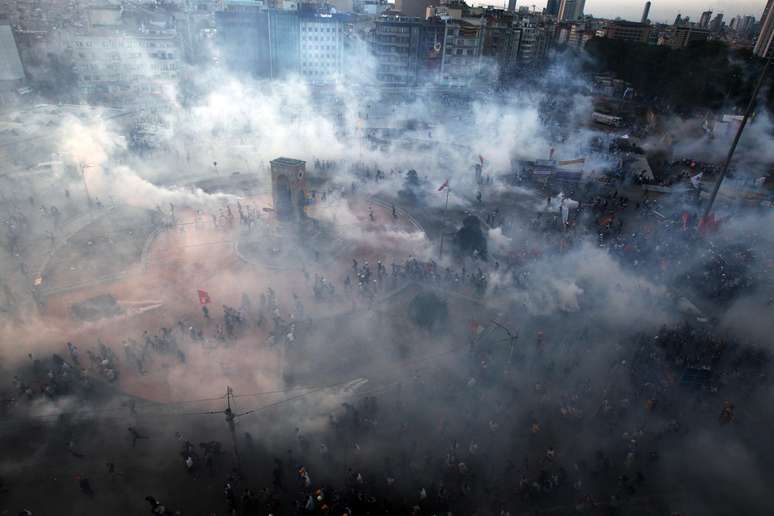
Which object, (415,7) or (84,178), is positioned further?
(415,7)

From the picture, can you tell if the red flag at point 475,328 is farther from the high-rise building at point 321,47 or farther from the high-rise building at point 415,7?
the high-rise building at point 415,7

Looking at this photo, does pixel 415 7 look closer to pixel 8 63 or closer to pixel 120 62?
pixel 120 62

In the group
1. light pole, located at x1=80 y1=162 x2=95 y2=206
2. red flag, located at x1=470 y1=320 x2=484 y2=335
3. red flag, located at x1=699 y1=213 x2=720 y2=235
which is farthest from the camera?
light pole, located at x1=80 y1=162 x2=95 y2=206

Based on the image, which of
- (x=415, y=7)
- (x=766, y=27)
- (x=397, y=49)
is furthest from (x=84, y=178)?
A: (x=766, y=27)

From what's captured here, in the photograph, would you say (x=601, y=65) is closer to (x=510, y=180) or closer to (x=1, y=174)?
(x=510, y=180)

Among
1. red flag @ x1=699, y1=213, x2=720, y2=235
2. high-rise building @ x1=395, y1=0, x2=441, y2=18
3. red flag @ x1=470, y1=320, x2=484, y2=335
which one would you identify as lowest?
red flag @ x1=470, y1=320, x2=484, y2=335

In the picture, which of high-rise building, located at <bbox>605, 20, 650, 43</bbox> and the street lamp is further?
high-rise building, located at <bbox>605, 20, 650, 43</bbox>

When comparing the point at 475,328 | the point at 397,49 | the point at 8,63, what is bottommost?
the point at 475,328

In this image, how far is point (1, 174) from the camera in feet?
115

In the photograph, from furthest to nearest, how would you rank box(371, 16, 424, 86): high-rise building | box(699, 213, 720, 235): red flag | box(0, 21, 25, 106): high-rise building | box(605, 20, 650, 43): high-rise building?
box(605, 20, 650, 43): high-rise building → box(371, 16, 424, 86): high-rise building → box(0, 21, 25, 106): high-rise building → box(699, 213, 720, 235): red flag

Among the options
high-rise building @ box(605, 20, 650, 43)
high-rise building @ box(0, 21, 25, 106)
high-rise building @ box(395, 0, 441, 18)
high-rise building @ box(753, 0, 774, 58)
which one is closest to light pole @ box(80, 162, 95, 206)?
high-rise building @ box(0, 21, 25, 106)

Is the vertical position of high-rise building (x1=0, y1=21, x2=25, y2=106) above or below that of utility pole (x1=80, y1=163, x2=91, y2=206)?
Answer: above

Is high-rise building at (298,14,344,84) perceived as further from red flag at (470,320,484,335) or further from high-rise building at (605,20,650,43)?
high-rise building at (605,20,650,43)

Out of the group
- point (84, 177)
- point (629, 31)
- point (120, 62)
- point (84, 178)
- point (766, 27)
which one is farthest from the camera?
point (629, 31)
